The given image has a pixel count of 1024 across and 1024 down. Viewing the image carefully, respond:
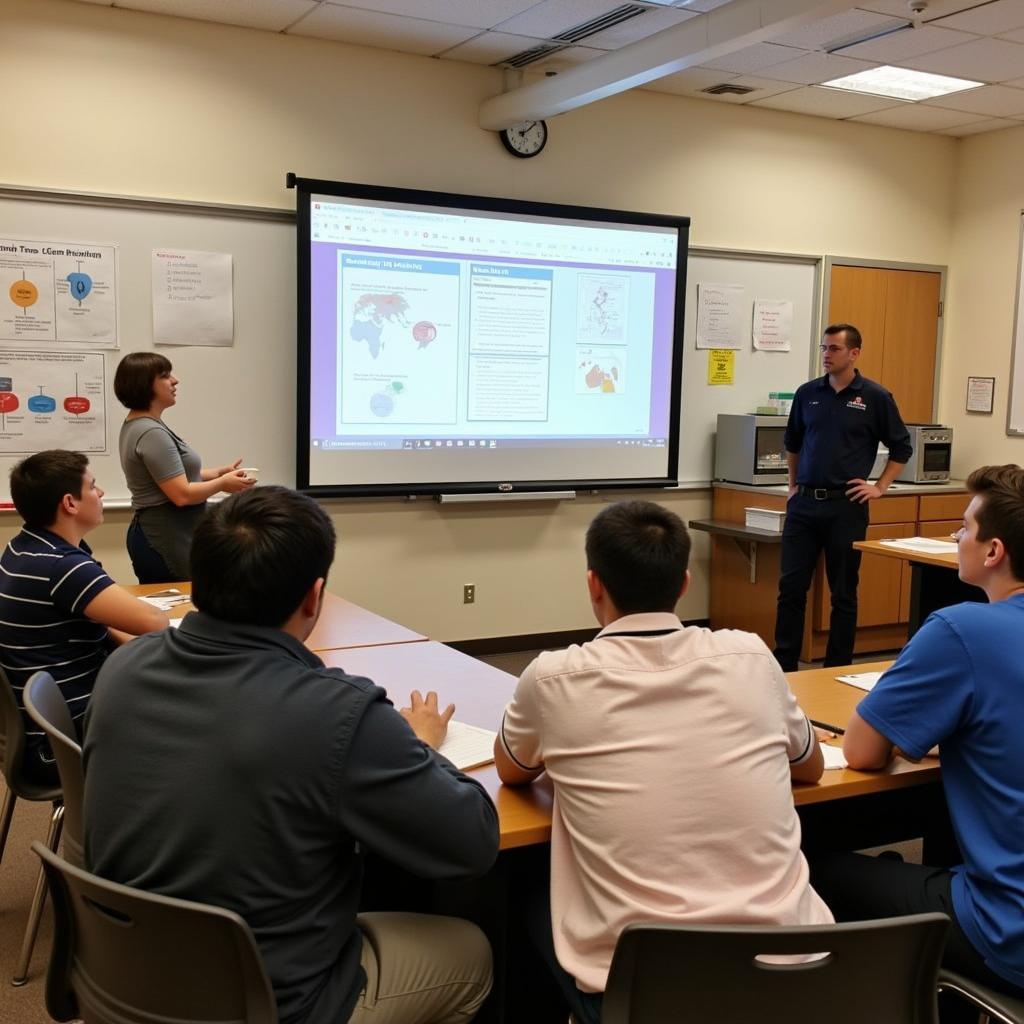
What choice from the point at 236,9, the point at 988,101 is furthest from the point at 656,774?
the point at 988,101

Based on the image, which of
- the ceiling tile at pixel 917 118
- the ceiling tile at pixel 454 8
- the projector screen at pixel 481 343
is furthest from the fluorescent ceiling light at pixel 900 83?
the ceiling tile at pixel 454 8

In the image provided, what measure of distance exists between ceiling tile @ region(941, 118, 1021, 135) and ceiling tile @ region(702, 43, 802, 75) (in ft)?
6.19

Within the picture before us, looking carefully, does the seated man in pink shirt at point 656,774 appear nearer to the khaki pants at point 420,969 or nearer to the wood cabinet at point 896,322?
the khaki pants at point 420,969

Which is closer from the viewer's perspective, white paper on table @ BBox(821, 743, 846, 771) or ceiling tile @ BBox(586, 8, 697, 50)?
white paper on table @ BBox(821, 743, 846, 771)

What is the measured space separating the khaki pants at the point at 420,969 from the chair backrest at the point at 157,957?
239 mm

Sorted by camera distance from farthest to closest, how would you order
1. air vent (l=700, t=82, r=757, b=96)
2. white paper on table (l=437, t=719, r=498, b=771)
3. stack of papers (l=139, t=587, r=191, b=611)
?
air vent (l=700, t=82, r=757, b=96)
stack of papers (l=139, t=587, r=191, b=611)
white paper on table (l=437, t=719, r=498, b=771)

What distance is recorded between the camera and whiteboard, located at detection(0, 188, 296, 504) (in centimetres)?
429

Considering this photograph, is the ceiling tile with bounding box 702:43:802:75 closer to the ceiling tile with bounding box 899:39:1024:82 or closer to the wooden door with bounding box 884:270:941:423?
the ceiling tile with bounding box 899:39:1024:82

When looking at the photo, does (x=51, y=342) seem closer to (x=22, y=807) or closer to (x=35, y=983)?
(x=22, y=807)

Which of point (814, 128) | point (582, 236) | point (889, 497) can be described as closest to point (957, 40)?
point (814, 128)

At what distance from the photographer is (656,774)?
145 centimetres

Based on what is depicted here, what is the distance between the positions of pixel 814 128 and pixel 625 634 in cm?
529

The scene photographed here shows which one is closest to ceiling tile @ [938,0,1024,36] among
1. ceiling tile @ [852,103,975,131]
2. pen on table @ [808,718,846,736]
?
ceiling tile @ [852,103,975,131]

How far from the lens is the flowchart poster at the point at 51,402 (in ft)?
13.9
